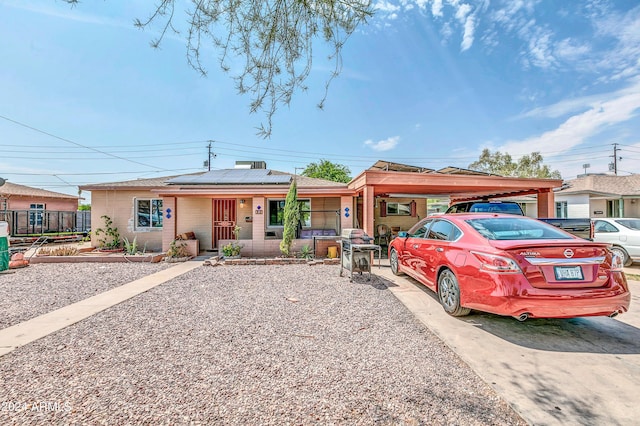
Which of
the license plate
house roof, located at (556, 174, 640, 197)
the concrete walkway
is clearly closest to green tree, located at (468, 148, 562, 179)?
house roof, located at (556, 174, 640, 197)

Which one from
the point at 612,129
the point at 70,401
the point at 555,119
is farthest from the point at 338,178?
the point at 70,401

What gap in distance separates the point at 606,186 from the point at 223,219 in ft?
82.8

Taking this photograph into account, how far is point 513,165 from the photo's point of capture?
113 ft

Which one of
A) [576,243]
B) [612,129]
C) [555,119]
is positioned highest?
[555,119]

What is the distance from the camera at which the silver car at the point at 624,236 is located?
8.14m

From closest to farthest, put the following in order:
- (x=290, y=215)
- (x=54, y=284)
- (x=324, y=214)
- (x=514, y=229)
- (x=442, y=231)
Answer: (x=514, y=229), (x=442, y=231), (x=54, y=284), (x=290, y=215), (x=324, y=214)

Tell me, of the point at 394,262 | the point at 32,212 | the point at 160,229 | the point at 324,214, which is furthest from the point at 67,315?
the point at 32,212

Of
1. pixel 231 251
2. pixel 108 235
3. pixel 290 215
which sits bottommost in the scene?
pixel 231 251

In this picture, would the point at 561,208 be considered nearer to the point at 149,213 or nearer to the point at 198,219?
the point at 198,219

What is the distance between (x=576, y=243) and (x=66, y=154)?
45.3 metres

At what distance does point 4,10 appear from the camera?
3.44 meters

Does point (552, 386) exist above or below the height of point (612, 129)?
below

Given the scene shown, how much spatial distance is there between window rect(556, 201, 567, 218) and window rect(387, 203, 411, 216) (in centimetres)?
1218

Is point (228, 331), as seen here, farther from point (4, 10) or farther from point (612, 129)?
point (612, 129)
